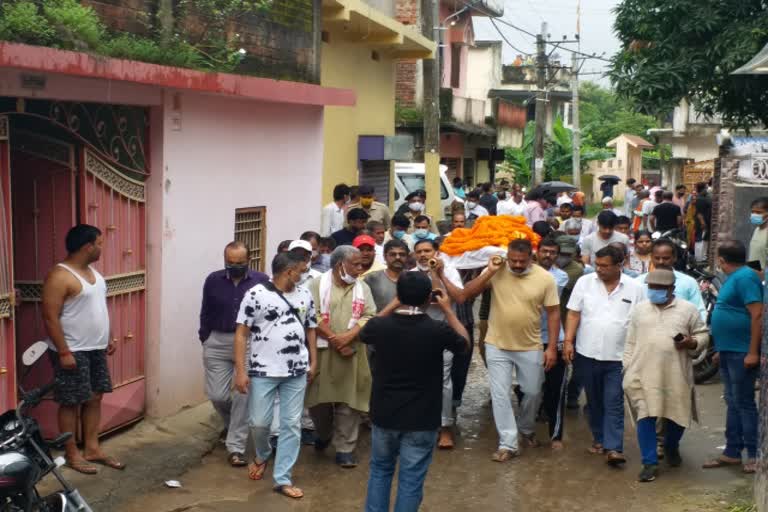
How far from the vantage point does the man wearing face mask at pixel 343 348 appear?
29.2ft

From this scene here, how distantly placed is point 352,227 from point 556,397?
325 cm

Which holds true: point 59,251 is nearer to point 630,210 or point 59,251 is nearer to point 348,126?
point 348,126

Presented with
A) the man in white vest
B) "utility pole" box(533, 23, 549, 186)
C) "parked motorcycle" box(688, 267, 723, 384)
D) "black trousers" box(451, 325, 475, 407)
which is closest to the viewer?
the man in white vest

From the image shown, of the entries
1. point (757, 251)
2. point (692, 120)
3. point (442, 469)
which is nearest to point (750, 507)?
point (442, 469)

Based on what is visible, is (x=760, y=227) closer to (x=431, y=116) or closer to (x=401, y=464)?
(x=401, y=464)

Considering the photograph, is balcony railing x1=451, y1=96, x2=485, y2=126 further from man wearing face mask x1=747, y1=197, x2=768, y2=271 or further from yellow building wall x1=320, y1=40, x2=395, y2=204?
man wearing face mask x1=747, y1=197, x2=768, y2=271

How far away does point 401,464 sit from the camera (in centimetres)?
666

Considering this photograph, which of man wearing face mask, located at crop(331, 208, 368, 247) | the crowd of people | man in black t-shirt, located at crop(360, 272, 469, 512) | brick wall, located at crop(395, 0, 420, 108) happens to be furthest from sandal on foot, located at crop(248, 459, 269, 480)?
brick wall, located at crop(395, 0, 420, 108)

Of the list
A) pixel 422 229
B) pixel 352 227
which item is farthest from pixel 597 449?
pixel 352 227

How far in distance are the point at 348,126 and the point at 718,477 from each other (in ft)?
33.5

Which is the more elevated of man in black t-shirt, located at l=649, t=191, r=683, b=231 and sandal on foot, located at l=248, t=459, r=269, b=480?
man in black t-shirt, located at l=649, t=191, r=683, b=231

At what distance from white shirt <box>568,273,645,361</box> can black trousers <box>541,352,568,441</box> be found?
626 millimetres

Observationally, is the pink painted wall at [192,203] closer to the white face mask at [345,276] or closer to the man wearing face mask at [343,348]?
the man wearing face mask at [343,348]

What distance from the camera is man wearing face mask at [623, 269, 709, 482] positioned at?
8477mm
